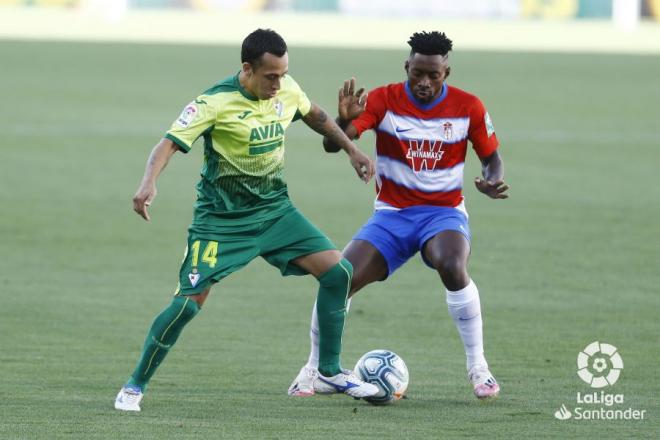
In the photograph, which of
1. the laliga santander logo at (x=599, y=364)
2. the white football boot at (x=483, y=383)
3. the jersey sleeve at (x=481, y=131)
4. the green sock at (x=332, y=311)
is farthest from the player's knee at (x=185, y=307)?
the laliga santander logo at (x=599, y=364)

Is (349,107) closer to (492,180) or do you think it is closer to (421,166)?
(421,166)

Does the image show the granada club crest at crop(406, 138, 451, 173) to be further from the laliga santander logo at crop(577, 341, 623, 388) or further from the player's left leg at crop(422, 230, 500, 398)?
the laliga santander logo at crop(577, 341, 623, 388)

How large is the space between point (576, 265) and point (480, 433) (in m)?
6.31

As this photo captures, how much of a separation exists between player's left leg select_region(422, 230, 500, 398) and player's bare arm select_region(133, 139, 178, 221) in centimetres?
176

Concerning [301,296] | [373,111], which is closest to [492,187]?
[373,111]

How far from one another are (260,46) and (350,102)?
3.42 feet

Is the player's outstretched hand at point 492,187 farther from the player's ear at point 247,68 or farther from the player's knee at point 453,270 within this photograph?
the player's ear at point 247,68

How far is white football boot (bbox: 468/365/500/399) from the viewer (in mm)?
8094

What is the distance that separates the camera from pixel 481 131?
350 inches

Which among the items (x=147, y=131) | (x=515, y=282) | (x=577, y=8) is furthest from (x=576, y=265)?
(x=577, y=8)

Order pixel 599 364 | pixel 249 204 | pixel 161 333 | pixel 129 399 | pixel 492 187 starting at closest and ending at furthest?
1. pixel 129 399
2. pixel 161 333
3. pixel 249 204
4. pixel 492 187
5. pixel 599 364

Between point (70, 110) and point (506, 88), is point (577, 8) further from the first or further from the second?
point (70, 110)

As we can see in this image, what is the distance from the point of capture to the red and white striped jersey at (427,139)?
8828mm

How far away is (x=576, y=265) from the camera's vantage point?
1335 cm
